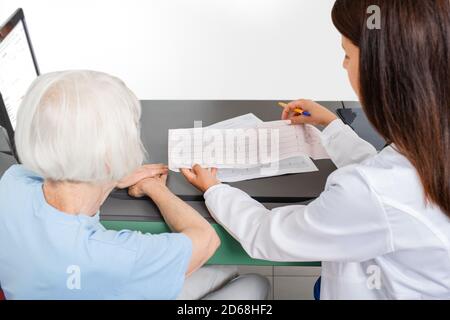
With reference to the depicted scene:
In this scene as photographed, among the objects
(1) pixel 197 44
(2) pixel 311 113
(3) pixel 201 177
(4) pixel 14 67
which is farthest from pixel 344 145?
(1) pixel 197 44

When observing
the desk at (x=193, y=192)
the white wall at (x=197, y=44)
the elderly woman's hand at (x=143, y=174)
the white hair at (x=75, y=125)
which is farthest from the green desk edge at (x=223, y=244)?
the white wall at (x=197, y=44)

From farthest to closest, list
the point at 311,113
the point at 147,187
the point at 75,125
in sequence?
the point at 311,113, the point at 147,187, the point at 75,125

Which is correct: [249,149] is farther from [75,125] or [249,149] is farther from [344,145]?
[75,125]

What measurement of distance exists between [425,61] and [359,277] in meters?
0.48

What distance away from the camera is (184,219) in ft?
4.25

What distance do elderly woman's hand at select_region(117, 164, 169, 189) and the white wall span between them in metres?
2.15

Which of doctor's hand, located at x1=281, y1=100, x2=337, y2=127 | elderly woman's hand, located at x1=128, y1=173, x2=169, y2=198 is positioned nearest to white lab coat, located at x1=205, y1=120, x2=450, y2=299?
elderly woman's hand, located at x1=128, y1=173, x2=169, y2=198

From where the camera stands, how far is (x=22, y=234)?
1110 millimetres

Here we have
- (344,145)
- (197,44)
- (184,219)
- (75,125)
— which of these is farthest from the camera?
(197,44)

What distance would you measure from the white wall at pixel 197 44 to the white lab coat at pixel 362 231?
2.35 metres

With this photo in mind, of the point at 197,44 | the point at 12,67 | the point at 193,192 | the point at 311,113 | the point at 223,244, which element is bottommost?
the point at 223,244

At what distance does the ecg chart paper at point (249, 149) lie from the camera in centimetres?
152

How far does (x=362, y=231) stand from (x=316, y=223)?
92mm

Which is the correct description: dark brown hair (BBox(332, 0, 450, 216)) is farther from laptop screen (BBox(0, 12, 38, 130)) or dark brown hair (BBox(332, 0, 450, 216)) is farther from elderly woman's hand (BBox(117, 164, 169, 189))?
laptop screen (BBox(0, 12, 38, 130))
